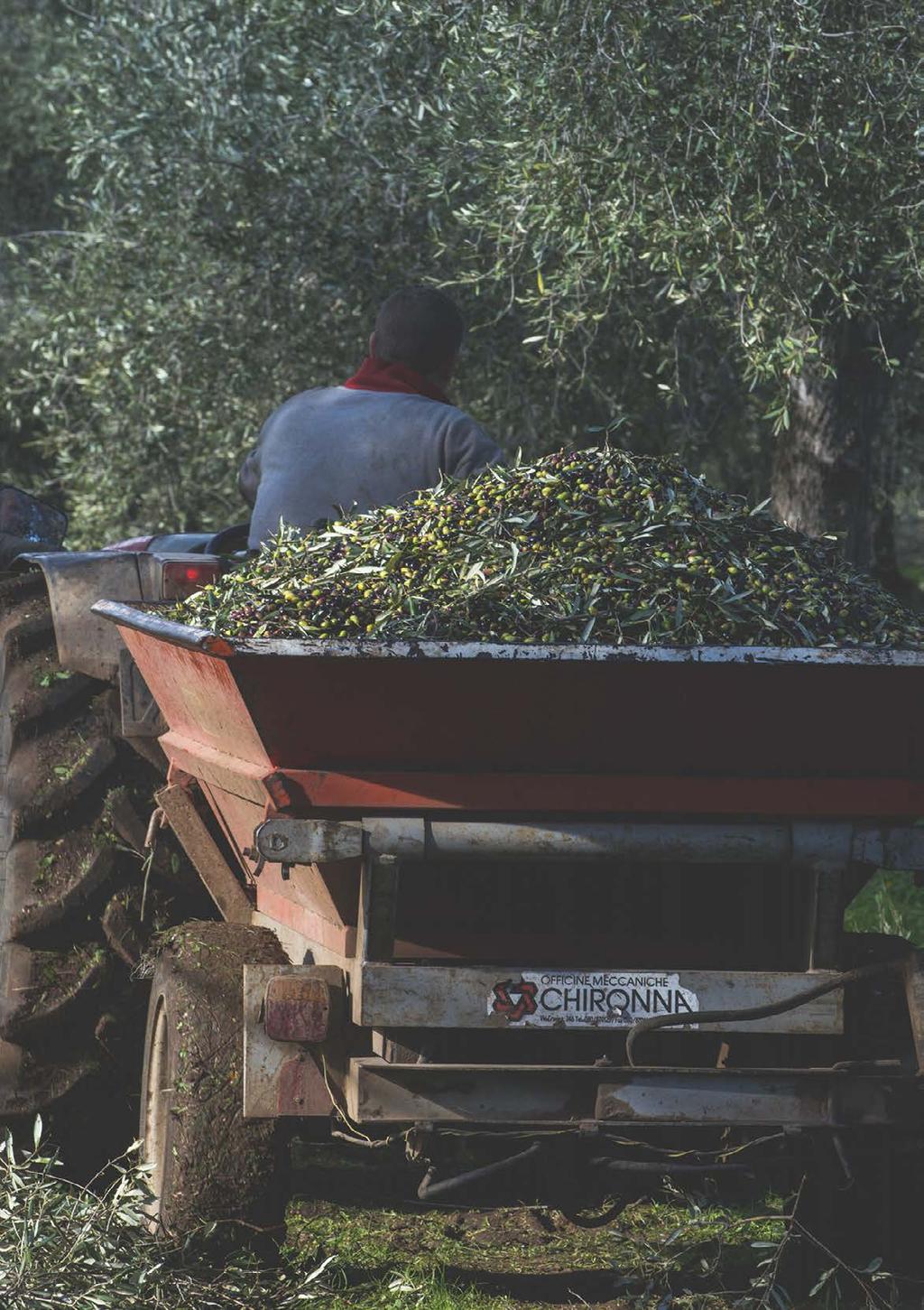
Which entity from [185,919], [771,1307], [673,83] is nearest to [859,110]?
[673,83]

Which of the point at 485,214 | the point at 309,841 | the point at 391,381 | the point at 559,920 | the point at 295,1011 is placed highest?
the point at 485,214

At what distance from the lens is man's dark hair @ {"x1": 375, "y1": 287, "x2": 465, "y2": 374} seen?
5133mm

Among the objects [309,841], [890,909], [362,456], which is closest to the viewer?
[309,841]

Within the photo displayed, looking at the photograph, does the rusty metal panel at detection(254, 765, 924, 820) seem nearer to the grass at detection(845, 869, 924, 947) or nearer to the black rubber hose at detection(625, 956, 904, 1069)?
the black rubber hose at detection(625, 956, 904, 1069)

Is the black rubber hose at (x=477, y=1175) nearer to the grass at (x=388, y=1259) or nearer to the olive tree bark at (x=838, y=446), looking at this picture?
the grass at (x=388, y=1259)

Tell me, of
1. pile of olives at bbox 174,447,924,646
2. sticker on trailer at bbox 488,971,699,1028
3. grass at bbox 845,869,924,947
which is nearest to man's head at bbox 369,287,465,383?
pile of olives at bbox 174,447,924,646

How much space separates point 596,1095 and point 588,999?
0.19 metres

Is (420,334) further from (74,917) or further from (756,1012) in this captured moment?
(756,1012)

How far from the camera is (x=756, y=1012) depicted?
345 centimetres

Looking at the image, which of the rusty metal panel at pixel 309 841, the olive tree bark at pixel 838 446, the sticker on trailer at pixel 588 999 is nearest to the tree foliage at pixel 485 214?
the olive tree bark at pixel 838 446

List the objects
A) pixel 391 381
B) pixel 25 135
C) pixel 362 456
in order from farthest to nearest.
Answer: pixel 25 135, pixel 391 381, pixel 362 456

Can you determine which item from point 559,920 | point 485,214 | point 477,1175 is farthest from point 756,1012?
point 485,214

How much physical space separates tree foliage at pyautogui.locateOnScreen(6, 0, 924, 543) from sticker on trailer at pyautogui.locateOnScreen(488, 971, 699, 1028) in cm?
472

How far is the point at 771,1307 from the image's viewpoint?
4.07 meters
